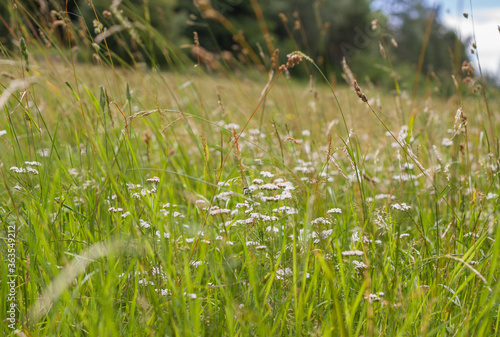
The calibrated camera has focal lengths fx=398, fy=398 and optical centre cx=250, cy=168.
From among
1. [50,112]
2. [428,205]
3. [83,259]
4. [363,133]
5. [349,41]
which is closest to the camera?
[83,259]

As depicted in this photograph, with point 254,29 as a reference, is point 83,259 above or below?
below

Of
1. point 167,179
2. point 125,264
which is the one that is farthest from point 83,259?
point 167,179

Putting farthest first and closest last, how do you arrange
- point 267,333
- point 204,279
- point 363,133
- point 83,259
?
point 363,133
point 204,279
point 83,259
point 267,333

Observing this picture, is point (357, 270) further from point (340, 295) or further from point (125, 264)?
point (125, 264)

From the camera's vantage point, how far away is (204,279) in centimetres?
124

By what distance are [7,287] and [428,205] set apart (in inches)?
67.6

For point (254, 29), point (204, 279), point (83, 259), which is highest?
point (254, 29)

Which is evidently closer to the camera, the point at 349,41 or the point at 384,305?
the point at 384,305

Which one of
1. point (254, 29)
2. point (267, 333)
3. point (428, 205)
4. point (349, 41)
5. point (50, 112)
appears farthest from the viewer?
point (349, 41)

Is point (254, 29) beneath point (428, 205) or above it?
above

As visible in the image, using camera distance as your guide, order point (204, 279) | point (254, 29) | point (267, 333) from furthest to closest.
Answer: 1. point (254, 29)
2. point (204, 279)
3. point (267, 333)

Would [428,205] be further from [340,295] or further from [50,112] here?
[50,112]

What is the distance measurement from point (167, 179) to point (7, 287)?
100 cm

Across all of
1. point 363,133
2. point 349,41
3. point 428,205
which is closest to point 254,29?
point 349,41
